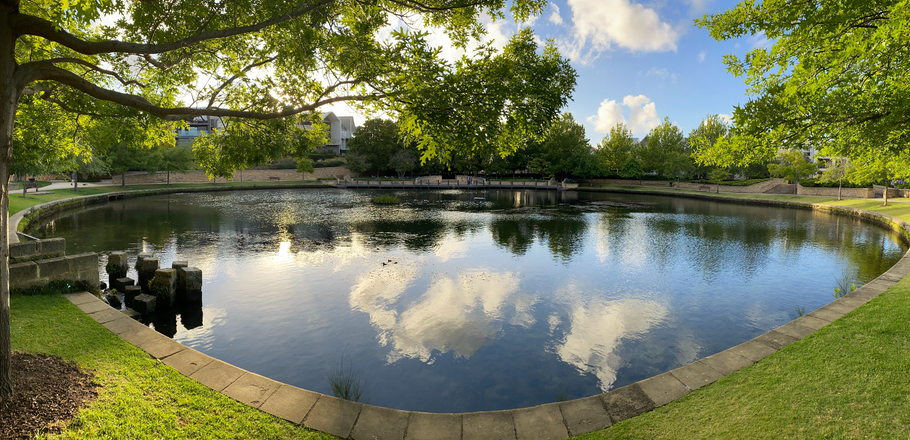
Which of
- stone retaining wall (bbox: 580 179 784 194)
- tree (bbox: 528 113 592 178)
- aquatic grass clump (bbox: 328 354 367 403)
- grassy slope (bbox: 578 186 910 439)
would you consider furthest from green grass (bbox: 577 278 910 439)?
tree (bbox: 528 113 592 178)

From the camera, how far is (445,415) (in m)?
6.41

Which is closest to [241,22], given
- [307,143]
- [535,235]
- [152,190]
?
[307,143]

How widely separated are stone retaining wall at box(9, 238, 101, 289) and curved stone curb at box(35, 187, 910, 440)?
411cm

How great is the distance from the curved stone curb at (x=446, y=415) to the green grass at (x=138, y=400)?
0.81 feet

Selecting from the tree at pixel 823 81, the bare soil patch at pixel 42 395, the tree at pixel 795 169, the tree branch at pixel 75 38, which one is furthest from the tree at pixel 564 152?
the bare soil patch at pixel 42 395

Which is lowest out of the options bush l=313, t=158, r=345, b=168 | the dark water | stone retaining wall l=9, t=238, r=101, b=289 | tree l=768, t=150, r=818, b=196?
the dark water

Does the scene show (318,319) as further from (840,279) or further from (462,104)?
→ (840,279)

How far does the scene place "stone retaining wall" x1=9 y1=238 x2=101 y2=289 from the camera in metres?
10.1

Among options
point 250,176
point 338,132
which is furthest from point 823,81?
point 338,132

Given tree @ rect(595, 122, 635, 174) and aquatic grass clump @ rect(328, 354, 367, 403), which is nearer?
aquatic grass clump @ rect(328, 354, 367, 403)

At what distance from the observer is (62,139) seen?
12.2m

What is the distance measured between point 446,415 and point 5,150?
6785 millimetres

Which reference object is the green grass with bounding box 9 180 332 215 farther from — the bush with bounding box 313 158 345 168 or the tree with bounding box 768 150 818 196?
the tree with bounding box 768 150 818 196

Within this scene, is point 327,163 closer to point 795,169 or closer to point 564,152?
point 564,152
